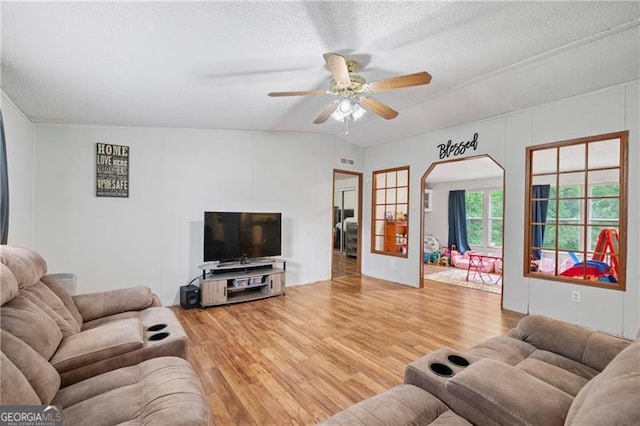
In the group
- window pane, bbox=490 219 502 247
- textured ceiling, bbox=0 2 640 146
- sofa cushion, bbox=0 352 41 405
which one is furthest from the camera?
window pane, bbox=490 219 502 247

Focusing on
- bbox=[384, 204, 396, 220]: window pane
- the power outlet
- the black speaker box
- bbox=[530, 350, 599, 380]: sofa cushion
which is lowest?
the black speaker box

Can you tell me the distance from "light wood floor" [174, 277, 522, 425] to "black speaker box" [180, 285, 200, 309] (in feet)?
0.43

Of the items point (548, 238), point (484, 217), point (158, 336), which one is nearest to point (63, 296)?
point (158, 336)

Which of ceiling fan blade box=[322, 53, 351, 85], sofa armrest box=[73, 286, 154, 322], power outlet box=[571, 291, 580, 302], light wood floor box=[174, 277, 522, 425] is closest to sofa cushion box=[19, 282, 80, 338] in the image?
sofa armrest box=[73, 286, 154, 322]

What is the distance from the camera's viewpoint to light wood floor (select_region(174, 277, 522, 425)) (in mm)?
1990

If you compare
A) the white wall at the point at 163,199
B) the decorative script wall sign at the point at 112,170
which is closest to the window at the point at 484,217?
the white wall at the point at 163,199

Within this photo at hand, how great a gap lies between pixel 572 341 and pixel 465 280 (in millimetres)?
4273

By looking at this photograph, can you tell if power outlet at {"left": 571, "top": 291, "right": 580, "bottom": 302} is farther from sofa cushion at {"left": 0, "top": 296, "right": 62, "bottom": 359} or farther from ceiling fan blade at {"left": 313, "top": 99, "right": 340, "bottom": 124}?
sofa cushion at {"left": 0, "top": 296, "right": 62, "bottom": 359}

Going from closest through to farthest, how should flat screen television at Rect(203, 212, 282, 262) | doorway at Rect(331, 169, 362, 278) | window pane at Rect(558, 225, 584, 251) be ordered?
flat screen television at Rect(203, 212, 282, 262) < window pane at Rect(558, 225, 584, 251) < doorway at Rect(331, 169, 362, 278)

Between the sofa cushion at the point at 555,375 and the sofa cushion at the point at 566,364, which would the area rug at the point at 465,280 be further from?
the sofa cushion at the point at 555,375

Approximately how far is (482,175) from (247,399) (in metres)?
7.59

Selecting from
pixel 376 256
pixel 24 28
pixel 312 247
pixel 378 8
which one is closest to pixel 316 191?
pixel 312 247

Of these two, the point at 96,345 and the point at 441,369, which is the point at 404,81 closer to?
the point at 441,369

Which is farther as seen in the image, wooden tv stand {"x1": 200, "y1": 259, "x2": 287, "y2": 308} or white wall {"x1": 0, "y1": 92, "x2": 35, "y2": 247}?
wooden tv stand {"x1": 200, "y1": 259, "x2": 287, "y2": 308}
